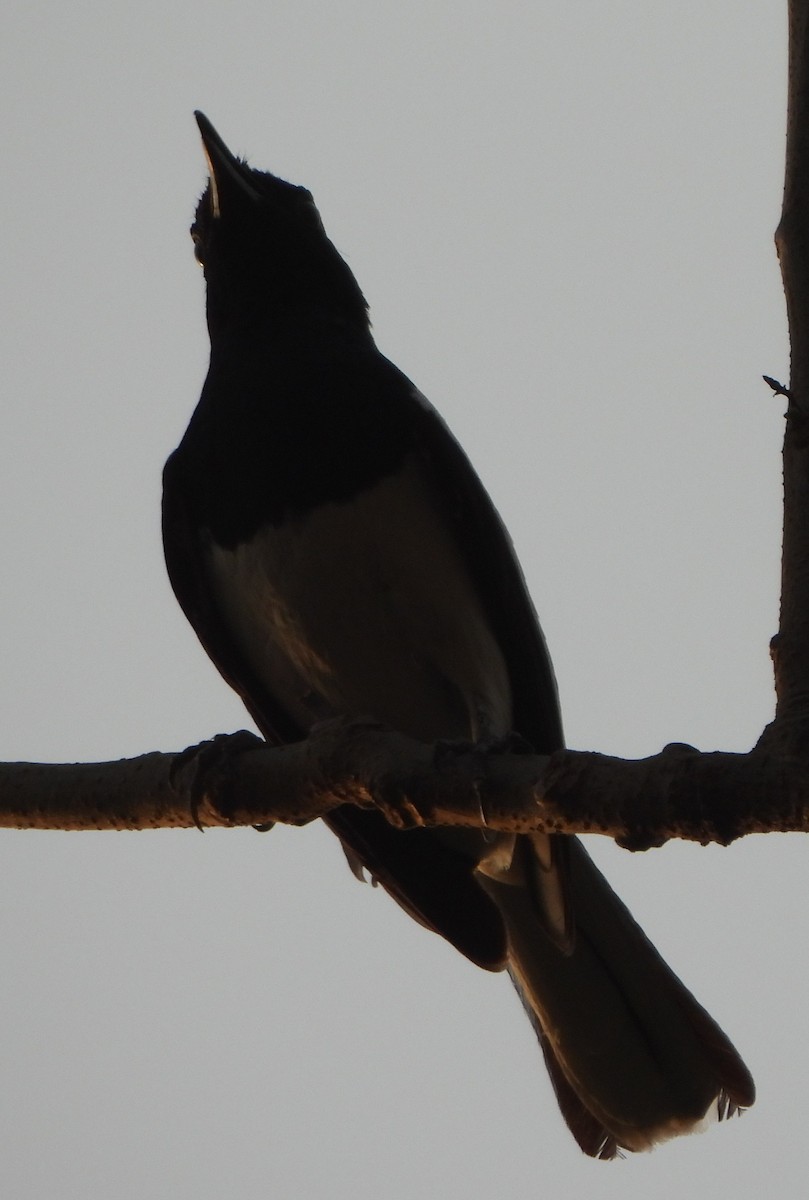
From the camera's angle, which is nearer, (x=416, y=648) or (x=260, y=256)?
(x=416, y=648)

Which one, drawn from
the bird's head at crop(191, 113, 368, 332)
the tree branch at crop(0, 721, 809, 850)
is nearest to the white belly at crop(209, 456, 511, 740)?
the tree branch at crop(0, 721, 809, 850)

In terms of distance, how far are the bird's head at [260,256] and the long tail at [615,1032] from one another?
1975 millimetres

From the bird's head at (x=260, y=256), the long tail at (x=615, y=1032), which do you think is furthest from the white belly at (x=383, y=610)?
the bird's head at (x=260, y=256)

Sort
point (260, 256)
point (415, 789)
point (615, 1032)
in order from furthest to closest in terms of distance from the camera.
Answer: point (260, 256)
point (615, 1032)
point (415, 789)

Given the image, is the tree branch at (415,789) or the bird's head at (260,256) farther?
the bird's head at (260,256)

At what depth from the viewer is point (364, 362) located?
4383mm

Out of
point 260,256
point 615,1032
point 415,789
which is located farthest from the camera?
point 260,256

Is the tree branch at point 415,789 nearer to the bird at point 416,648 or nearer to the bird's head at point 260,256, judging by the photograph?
the bird at point 416,648

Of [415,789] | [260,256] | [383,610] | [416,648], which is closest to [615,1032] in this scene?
[416,648]

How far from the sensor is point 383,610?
3.97 m

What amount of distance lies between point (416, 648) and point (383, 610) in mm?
150

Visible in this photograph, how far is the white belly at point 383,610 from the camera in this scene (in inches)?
155

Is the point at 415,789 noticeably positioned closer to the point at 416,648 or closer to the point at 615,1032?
the point at 416,648

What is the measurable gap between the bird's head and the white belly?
104 cm
